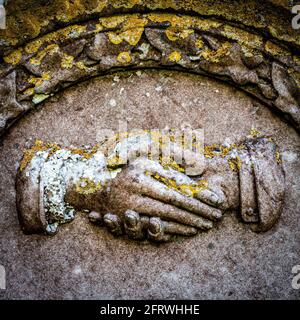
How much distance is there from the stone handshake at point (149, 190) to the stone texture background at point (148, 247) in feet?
0.17

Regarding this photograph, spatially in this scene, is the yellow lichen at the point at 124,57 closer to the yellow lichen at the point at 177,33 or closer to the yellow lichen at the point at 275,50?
the yellow lichen at the point at 177,33

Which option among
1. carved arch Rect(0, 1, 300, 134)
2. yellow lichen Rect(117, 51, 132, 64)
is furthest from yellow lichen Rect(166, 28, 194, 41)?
yellow lichen Rect(117, 51, 132, 64)

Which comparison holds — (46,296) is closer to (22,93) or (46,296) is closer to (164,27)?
(22,93)

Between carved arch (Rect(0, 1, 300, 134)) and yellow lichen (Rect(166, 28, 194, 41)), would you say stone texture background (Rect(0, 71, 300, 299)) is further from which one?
yellow lichen (Rect(166, 28, 194, 41))

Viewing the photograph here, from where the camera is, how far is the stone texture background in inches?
54.7

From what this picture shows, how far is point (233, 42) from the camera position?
1402 mm

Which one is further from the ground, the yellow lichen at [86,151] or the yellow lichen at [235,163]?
the yellow lichen at [86,151]

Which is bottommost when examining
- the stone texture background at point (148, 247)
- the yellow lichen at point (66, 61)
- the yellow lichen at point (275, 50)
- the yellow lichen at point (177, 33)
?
the stone texture background at point (148, 247)

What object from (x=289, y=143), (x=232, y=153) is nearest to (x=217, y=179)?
(x=232, y=153)

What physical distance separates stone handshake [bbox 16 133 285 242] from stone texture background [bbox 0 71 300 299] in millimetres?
52

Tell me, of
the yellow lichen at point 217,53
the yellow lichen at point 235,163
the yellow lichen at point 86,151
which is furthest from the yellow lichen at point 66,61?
the yellow lichen at point 235,163

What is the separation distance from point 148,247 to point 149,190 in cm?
21

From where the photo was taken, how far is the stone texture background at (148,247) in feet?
4.56
